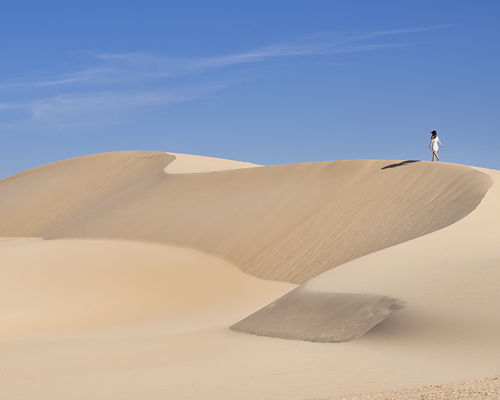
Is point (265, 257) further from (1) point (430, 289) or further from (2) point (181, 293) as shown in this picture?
(1) point (430, 289)

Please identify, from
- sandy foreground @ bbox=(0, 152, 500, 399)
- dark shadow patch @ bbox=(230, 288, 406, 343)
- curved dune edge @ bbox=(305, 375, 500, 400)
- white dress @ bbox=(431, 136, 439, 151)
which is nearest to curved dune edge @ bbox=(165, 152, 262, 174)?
sandy foreground @ bbox=(0, 152, 500, 399)

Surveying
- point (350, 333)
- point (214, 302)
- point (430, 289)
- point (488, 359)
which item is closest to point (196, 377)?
point (350, 333)

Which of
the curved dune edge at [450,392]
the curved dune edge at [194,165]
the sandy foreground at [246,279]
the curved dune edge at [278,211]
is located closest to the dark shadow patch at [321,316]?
the sandy foreground at [246,279]

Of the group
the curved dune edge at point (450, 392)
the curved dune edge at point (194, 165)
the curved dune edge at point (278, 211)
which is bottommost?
the curved dune edge at point (450, 392)

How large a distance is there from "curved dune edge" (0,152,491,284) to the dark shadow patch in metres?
6.14

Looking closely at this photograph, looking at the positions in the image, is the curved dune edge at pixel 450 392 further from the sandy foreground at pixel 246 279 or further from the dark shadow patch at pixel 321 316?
the dark shadow patch at pixel 321 316

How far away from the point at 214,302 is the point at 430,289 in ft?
26.0

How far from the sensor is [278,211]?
852 inches

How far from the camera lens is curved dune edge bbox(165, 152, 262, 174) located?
30328 millimetres

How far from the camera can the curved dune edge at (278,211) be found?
56.5 feet

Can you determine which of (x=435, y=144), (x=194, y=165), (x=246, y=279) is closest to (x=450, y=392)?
(x=246, y=279)

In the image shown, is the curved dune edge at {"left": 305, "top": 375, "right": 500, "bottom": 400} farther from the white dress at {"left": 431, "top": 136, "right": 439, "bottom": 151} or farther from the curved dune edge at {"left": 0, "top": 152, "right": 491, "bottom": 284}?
the white dress at {"left": 431, "top": 136, "right": 439, "bottom": 151}

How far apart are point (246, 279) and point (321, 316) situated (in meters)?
8.39

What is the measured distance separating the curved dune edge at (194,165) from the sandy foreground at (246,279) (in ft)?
0.99
